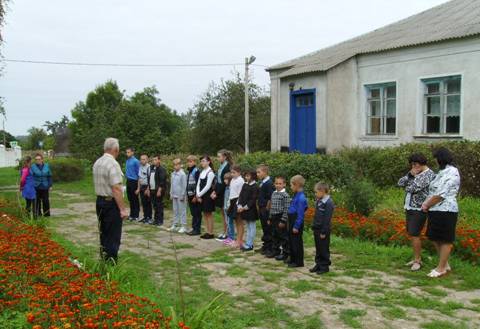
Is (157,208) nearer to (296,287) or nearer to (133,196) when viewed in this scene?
(133,196)

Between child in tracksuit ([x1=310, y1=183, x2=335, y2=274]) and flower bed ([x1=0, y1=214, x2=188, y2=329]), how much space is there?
10.3ft

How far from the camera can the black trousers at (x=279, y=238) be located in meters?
8.29

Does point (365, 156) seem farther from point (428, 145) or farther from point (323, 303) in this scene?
point (323, 303)

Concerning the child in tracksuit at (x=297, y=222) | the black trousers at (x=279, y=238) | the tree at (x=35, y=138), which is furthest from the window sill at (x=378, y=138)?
the tree at (x=35, y=138)

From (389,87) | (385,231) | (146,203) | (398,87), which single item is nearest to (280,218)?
(385,231)

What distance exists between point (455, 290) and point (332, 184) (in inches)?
270

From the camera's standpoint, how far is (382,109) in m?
18.0

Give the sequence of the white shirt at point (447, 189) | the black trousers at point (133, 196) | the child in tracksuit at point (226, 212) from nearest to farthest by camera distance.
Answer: the white shirt at point (447, 189), the child in tracksuit at point (226, 212), the black trousers at point (133, 196)

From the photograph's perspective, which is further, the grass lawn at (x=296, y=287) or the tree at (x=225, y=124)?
the tree at (x=225, y=124)

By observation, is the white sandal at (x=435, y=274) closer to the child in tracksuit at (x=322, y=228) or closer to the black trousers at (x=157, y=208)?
the child in tracksuit at (x=322, y=228)

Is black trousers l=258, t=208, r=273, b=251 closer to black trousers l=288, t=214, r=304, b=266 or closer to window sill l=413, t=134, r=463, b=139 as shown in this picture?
black trousers l=288, t=214, r=304, b=266

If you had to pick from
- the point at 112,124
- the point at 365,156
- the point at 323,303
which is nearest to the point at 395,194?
the point at 365,156

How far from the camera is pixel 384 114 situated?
17984 mm

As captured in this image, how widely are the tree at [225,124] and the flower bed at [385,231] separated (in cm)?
1986
